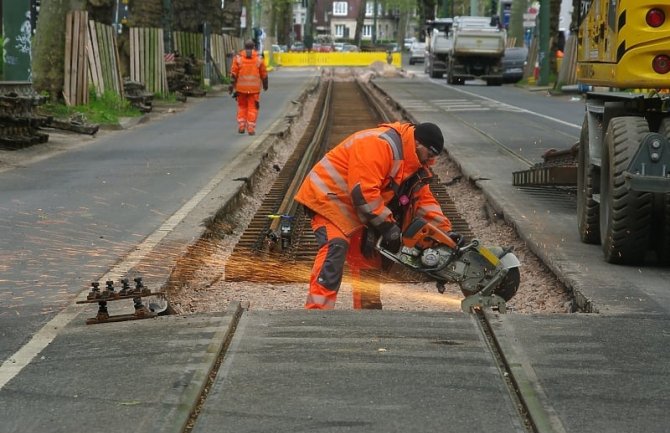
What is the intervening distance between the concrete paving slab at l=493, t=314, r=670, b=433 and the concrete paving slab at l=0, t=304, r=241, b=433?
4.60ft

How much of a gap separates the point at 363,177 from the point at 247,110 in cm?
1561

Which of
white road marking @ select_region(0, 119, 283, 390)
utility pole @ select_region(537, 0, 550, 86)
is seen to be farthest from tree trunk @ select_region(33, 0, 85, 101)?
utility pole @ select_region(537, 0, 550, 86)

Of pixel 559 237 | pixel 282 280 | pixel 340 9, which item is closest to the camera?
pixel 282 280

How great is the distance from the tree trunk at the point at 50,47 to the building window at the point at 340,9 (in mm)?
147308

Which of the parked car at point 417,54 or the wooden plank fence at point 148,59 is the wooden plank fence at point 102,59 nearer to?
the wooden plank fence at point 148,59

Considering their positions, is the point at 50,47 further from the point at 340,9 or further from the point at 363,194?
the point at 340,9

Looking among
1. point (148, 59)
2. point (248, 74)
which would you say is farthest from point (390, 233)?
point (148, 59)

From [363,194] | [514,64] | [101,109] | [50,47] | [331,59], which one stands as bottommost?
[331,59]

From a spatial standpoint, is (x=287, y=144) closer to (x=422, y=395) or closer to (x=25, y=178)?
(x=25, y=178)

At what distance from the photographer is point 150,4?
1507 inches

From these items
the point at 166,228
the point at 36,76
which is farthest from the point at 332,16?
the point at 166,228

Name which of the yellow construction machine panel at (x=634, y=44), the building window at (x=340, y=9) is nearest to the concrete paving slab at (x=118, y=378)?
the yellow construction machine panel at (x=634, y=44)

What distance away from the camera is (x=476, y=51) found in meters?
49.7

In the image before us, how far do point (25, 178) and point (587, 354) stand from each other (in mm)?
10826
